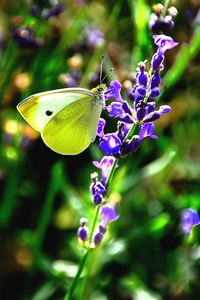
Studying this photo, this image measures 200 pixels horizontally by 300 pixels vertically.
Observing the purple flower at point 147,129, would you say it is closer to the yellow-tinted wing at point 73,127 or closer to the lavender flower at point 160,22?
the yellow-tinted wing at point 73,127

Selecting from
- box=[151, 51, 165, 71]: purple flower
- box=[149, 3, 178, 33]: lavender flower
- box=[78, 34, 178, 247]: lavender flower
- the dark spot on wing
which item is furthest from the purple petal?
box=[149, 3, 178, 33]: lavender flower

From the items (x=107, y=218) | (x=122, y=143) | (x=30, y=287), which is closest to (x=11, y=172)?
(x=30, y=287)

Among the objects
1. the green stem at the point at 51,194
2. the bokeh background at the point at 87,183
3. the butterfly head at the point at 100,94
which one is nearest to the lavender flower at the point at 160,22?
the bokeh background at the point at 87,183

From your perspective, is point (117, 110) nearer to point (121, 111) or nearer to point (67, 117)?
point (121, 111)

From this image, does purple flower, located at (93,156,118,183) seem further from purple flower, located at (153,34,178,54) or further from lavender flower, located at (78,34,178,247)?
purple flower, located at (153,34,178,54)

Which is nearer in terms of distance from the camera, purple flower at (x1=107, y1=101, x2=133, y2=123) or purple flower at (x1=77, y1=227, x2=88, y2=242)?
purple flower at (x1=107, y1=101, x2=133, y2=123)

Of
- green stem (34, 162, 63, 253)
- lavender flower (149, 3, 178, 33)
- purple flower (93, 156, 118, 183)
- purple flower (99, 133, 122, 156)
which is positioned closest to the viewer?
purple flower (99, 133, 122, 156)

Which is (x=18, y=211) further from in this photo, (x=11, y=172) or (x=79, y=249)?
(x=79, y=249)
